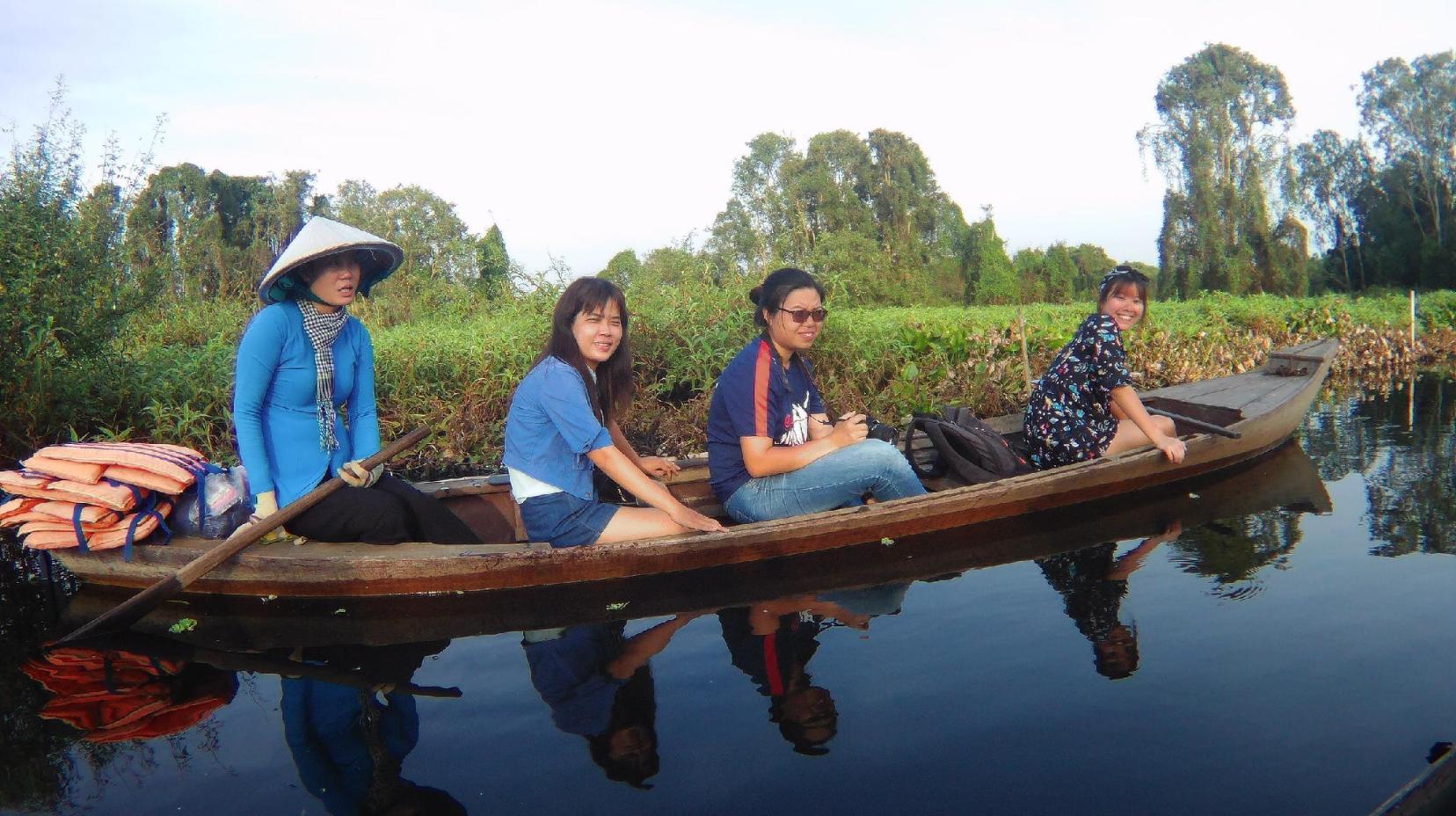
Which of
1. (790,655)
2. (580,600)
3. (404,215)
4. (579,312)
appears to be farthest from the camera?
(404,215)

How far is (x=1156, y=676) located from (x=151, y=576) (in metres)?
3.78

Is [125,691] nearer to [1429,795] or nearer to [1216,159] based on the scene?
[1429,795]

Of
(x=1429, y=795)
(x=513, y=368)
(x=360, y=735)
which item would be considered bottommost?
(x=360, y=735)

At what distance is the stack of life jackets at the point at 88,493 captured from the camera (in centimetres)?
340

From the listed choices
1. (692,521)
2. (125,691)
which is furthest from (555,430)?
(125,691)

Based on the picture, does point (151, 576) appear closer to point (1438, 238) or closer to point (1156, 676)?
point (1156, 676)

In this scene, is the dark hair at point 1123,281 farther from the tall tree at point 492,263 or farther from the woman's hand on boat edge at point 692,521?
the tall tree at point 492,263

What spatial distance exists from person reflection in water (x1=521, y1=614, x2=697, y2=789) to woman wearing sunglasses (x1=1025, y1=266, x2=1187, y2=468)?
7.56 feet

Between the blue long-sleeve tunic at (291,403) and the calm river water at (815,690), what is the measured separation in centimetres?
64

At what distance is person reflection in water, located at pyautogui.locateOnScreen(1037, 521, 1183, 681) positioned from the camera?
9.84 ft

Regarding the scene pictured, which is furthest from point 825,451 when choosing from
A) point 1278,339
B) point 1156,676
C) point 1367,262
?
point 1367,262

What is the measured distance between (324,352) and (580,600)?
143 cm

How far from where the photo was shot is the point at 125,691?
10.2ft

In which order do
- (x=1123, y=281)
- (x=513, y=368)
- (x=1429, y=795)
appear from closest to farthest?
(x=1429, y=795) → (x=1123, y=281) → (x=513, y=368)
